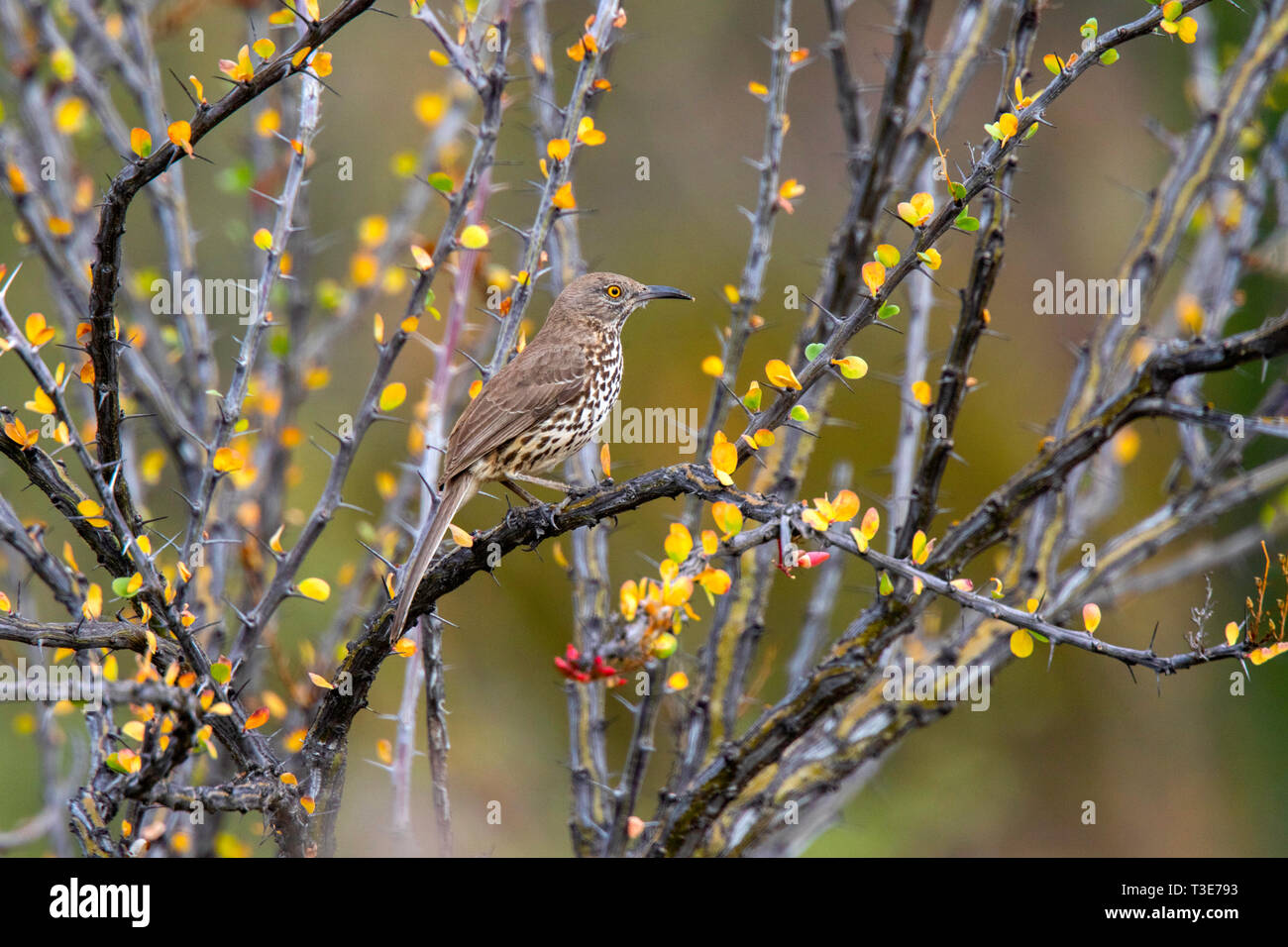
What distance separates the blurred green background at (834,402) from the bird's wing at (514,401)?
322 centimetres

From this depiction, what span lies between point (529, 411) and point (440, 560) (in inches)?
36.5

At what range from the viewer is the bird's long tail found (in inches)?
116

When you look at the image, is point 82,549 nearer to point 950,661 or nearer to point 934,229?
point 950,661

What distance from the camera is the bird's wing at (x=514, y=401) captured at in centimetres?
381

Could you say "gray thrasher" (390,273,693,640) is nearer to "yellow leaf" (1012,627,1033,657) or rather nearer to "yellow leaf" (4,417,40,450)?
"yellow leaf" (4,417,40,450)

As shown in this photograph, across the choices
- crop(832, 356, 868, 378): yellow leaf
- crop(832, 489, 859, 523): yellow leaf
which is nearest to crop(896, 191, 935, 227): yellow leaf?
crop(832, 356, 868, 378): yellow leaf

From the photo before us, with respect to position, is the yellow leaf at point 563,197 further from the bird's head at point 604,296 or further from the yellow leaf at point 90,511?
the yellow leaf at point 90,511

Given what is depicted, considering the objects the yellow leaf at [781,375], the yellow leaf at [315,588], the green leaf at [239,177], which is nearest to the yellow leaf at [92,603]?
the yellow leaf at [315,588]

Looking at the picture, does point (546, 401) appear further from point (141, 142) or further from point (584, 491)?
point (141, 142)

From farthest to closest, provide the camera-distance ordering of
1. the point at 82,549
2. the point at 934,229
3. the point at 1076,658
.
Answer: the point at 1076,658 < the point at 82,549 < the point at 934,229

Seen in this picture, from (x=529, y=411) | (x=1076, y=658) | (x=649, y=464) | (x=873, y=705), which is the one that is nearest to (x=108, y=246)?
(x=529, y=411)

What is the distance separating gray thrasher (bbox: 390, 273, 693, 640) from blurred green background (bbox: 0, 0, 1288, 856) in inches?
116

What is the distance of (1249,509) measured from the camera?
25.2 ft

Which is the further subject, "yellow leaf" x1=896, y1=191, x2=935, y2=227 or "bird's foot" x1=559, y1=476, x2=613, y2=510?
"bird's foot" x1=559, y1=476, x2=613, y2=510
